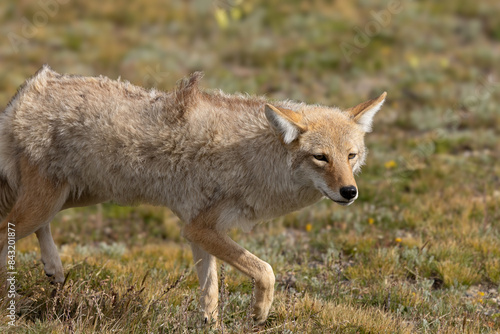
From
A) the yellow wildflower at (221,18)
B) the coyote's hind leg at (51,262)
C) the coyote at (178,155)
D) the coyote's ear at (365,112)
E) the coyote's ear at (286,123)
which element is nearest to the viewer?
the coyote's ear at (286,123)

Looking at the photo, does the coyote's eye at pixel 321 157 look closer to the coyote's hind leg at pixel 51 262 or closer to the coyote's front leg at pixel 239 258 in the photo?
the coyote's front leg at pixel 239 258

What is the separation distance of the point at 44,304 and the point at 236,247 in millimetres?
1952

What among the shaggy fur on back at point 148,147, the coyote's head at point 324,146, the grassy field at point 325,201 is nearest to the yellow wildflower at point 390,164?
the grassy field at point 325,201

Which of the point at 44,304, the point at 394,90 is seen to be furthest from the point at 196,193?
the point at 394,90

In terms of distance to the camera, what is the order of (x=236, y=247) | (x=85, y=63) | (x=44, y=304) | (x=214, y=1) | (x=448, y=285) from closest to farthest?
(x=236, y=247), (x=44, y=304), (x=448, y=285), (x=85, y=63), (x=214, y=1)

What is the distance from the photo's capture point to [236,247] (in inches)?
205

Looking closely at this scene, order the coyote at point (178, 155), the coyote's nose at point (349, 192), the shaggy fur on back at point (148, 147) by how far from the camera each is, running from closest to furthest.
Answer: the coyote's nose at point (349, 192)
the coyote at point (178, 155)
the shaggy fur on back at point (148, 147)

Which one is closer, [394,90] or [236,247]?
[236,247]

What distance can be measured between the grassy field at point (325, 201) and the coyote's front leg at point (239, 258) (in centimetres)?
18

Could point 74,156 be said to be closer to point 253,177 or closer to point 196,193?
point 196,193

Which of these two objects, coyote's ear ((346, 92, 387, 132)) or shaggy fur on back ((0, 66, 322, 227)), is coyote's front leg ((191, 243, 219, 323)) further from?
coyote's ear ((346, 92, 387, 132))

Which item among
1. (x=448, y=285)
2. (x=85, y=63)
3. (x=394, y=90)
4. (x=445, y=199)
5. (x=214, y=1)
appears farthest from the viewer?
(x=214, y=1)

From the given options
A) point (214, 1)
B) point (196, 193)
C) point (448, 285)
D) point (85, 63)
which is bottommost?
point (448, 285)

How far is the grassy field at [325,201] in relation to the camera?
534 centimetres
